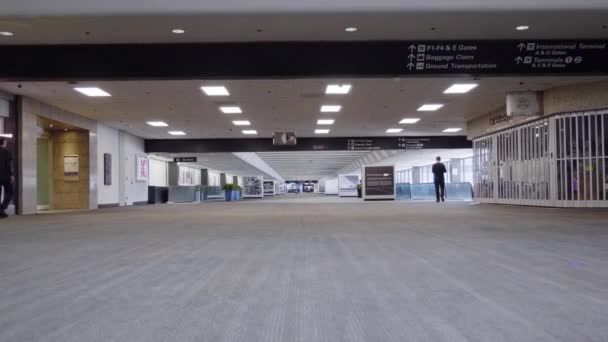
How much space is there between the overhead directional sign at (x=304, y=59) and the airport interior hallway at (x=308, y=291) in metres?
5.37

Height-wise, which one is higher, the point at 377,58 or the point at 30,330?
the point at 377,58

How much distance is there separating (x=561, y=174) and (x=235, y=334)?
17.6 m

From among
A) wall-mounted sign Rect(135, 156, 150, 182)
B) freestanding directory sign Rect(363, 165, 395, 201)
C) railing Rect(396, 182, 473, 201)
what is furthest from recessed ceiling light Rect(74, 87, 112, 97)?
railing Rect(396, 182, 473, 201)

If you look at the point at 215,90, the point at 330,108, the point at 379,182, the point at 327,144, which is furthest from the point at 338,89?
the point at 379,182

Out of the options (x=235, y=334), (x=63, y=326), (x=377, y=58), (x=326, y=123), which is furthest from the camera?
(x=326, y=123)

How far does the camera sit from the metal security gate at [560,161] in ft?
54.5

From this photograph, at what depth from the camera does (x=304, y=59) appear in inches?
428

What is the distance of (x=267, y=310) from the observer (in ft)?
9.13

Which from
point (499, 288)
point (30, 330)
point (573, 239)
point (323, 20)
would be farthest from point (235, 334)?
point (323, 20)

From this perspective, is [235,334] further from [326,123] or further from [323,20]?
[326,123]

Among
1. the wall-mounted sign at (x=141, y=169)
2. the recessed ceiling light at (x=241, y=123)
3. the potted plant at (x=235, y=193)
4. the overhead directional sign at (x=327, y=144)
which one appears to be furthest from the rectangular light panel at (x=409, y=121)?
the potted plant at (x=235, y=193)

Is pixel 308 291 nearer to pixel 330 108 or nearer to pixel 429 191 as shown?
pixel 330 108

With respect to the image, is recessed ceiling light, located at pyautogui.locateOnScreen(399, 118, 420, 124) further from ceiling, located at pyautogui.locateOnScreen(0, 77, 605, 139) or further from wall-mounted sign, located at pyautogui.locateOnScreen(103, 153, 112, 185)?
wall-mounted sign, located at pyautogui.locateOnScreen(103, 153, 112, 185)

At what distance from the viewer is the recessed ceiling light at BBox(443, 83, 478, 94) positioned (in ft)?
52.0
